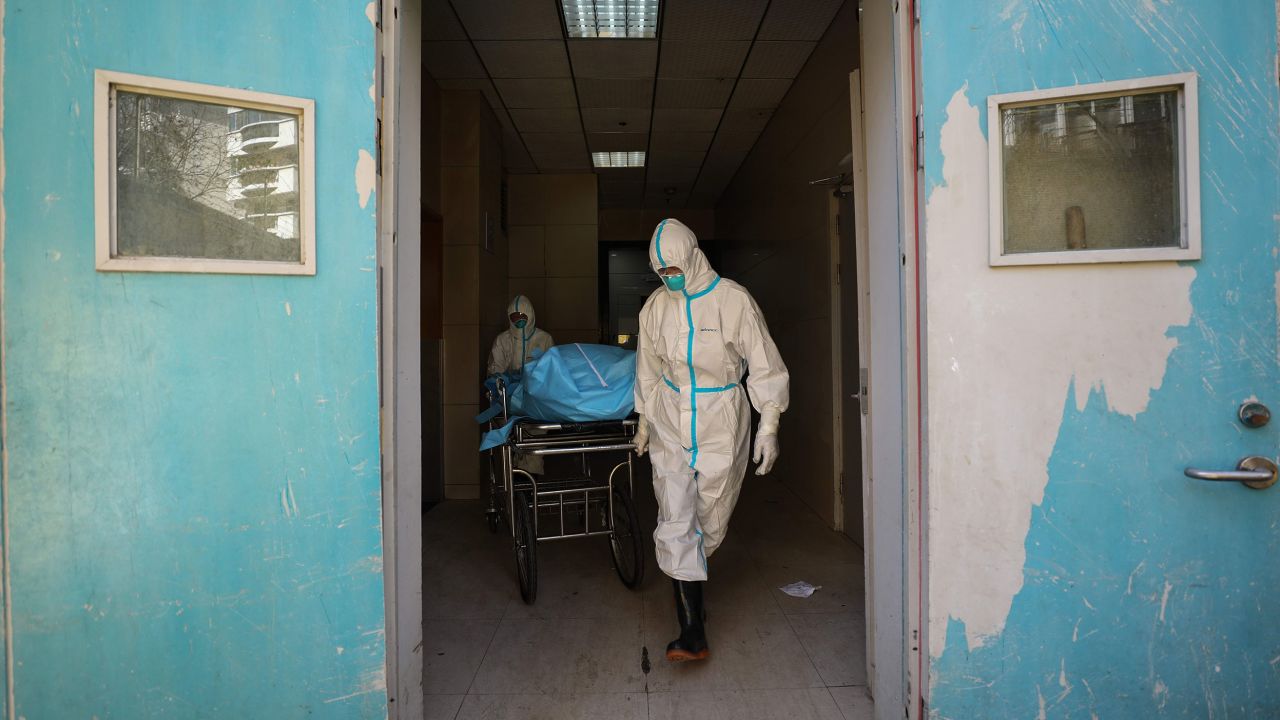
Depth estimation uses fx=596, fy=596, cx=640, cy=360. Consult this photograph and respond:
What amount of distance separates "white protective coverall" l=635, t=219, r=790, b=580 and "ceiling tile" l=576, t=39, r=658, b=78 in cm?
199

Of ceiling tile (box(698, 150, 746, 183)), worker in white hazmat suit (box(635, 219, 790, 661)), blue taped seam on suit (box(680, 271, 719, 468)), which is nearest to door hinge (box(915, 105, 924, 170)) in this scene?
worker in white hazmat suit (box(635, 219, 790, 661))

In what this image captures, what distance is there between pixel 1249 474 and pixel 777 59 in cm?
338

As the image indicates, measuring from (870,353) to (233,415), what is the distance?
1.71m

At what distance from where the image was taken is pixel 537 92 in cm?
437

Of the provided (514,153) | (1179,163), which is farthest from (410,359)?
(514,153)

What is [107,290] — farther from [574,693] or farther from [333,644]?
[574,693]

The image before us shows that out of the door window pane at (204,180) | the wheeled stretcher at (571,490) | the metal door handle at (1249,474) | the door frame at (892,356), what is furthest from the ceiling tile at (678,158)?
the metal door handle at (1249,474)

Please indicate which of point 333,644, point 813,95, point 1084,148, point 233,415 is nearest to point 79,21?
point 233,415

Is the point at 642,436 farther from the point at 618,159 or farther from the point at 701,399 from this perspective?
the point at 618,159

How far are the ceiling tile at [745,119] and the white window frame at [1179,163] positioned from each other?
3.52m

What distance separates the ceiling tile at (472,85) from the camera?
13.8 feet

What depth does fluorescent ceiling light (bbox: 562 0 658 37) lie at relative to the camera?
128 inches

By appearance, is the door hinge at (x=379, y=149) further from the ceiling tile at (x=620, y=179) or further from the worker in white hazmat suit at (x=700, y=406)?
the ceiling tile at (x=620, y=179)

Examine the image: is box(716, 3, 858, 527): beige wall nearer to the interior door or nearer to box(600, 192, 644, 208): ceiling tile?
the interior door
